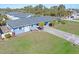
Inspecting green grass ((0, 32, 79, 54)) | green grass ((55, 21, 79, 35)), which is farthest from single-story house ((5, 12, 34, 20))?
green grass ((55, 21, 79, 35))

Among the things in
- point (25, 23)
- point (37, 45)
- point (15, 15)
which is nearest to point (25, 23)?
point (25, 23)

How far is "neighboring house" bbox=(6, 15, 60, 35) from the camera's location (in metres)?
1.82

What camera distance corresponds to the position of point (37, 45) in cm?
182

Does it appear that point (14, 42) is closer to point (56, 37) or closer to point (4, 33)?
point (4, 33)

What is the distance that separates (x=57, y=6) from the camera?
181 cm

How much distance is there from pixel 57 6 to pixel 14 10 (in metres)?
0.36

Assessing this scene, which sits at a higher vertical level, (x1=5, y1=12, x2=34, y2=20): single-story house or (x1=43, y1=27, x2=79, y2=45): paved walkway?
(x1=5, y1=12, x2=34, y2=20): single-story house

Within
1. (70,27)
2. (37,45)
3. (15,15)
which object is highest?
(15,15)

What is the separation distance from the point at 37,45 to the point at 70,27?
32cm

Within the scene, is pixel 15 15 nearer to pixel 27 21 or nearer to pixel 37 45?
pixel 27 21

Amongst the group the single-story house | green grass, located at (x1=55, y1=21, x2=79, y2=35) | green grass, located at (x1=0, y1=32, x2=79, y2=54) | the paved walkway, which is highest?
the single-story house

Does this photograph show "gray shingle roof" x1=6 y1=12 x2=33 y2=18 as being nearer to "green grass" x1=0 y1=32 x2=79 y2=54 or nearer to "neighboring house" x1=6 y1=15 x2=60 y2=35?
"neighboring house" x1=6 y1=15 x2=60 y2=35

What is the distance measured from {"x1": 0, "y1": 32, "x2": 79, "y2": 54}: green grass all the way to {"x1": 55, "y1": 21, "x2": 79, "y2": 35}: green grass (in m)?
0.10

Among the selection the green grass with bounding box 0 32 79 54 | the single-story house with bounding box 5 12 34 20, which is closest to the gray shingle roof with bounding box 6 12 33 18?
the single-story house with bounding box 5 12 34 20
